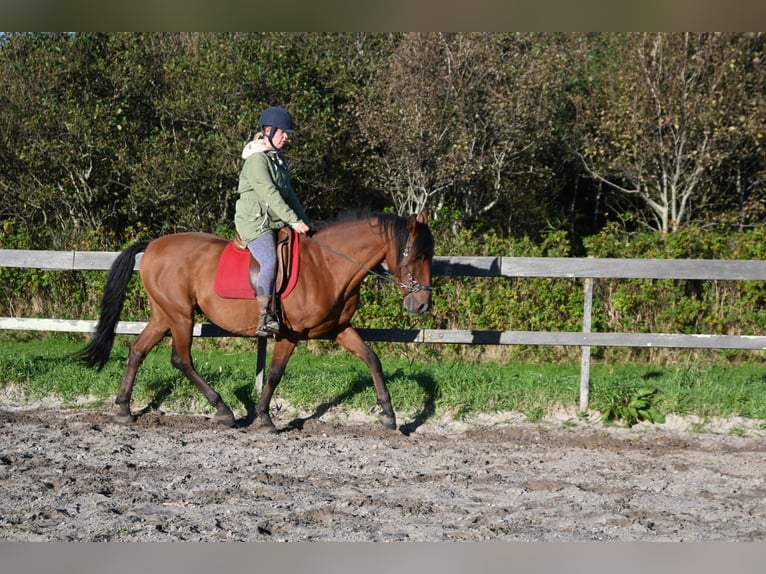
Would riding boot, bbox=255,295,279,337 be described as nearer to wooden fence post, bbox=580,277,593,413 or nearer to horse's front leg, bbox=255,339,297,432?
horse's front leg, bbox=255,339,297,432

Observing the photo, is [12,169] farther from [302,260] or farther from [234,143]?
[302,260]

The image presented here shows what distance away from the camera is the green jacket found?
7.12 metres

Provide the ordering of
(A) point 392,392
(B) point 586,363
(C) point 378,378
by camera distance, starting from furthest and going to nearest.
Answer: (A) point 392,392 → (B) point 586,363 → (C) point 378,378

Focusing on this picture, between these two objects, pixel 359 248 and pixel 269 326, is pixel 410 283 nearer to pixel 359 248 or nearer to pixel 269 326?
pixel 359 248

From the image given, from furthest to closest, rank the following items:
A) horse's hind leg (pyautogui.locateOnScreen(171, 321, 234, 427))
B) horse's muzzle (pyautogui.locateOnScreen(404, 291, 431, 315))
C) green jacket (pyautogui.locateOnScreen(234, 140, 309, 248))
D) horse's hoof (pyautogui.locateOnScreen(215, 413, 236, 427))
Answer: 1. horse's hind leg (pyautogui.locateOnScreen(171, 321, 234, 427))
2. horse's hoof (pyautogui.locateOnScreen(215, 413, 236, 427))
3. green jacket (pyautogui.locateOnScreen(234, 140, 309, 248))
4. horse's muzzle (pyautogui.locateOnScreen(404, 291, 431, 315))

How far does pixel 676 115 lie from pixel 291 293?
33.3ft

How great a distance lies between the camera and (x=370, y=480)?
19.5 feet

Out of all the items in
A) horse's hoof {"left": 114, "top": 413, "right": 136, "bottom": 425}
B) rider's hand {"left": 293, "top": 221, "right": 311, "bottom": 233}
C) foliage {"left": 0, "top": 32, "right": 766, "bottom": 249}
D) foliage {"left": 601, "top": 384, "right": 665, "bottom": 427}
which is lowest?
horse's hoof {"left": 114, "top": 413, "right": 136, "bottom": 425}

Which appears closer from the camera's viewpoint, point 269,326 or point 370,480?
point 370,480

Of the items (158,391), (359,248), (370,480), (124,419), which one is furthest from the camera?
(158,391)

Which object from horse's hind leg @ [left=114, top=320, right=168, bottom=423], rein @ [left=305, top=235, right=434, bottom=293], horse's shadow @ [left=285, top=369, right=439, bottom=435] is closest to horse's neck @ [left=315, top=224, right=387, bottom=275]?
rein @ [left=305, top=235, right=434, bottom=293]

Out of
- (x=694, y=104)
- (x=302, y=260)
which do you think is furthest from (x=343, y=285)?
(x=694, y=104)

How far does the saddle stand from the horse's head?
1011 millimetres

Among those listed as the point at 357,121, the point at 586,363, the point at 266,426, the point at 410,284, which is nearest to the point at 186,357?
the point at 266,426
